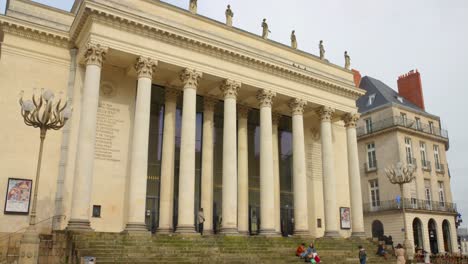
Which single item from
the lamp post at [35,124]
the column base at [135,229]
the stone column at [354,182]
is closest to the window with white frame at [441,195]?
the stone column at [354,182]

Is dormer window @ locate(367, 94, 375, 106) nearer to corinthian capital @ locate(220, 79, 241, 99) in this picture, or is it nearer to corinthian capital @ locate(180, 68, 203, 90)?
corinthian capital @ locate(220, 79, 241, 99)

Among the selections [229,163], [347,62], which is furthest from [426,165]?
[229,163]

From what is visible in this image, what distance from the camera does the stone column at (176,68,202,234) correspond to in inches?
765

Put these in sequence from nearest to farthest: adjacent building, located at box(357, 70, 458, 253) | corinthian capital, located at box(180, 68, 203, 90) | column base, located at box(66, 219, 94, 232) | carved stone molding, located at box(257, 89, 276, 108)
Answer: column base, located at box(66, 219, 94, 232), corinthian capital, located at box(180, 68, 203, 90), carved stone molding, located at box(257, 89, 276, 108), adjacent building, located at box(357, 70, 458, 253)

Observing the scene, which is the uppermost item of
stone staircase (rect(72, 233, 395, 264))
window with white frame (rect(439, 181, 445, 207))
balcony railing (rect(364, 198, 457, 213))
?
window with white frame (rect(439, 181, 445, 207))

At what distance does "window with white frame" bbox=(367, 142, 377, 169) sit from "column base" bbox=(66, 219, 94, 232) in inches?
1120

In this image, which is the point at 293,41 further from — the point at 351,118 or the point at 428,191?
the point at 428,191

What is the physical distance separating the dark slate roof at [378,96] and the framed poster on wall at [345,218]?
48.4ft

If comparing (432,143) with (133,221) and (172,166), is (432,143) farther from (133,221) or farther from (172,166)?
(133,221)

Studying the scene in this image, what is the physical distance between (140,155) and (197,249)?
4677 millimetres

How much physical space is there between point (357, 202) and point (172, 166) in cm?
1179

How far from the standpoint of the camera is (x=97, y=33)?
1877cm

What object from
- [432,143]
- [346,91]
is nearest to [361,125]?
[432,143]

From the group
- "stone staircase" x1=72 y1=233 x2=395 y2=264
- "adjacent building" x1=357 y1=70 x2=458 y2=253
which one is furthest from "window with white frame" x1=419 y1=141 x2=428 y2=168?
"stone staircase" x1=72 y1=233 x2=395 y2=264
